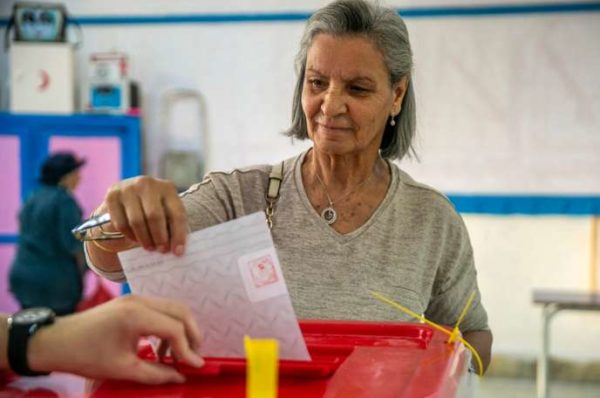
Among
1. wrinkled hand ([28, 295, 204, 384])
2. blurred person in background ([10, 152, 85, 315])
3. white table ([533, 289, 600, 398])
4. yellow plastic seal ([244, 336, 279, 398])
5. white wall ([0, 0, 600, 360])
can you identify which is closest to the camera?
yellow plastic seal ([244, 336, 279, 398])

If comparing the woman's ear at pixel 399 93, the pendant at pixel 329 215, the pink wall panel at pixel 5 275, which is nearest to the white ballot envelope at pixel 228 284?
the pendant at pixel 329 215

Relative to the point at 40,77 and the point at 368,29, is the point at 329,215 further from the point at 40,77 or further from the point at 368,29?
the point at 40,77

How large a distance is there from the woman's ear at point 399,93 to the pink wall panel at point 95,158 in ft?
10.5

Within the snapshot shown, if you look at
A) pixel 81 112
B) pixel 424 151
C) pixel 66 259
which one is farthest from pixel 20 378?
pixel 81 112

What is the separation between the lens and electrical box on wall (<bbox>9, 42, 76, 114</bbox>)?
4438 millimetres

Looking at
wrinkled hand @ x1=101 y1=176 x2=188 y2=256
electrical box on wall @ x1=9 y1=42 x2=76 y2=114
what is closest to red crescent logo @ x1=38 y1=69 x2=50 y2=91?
electrical box on wall @ x1=9 y1=42 x2=76 y2=114

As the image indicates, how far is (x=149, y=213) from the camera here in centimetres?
79

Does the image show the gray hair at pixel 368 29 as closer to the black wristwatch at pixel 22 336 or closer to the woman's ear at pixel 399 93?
the woman's ear at pixel 399 93

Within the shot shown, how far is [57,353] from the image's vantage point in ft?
2.06

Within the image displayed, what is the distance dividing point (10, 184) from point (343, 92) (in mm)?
3698

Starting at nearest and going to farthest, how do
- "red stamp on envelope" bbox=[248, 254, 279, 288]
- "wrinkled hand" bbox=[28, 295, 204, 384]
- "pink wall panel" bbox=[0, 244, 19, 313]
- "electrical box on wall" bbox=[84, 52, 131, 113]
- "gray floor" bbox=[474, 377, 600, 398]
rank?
1. "wrinkled hand" bbox=[28, 295, 204, 384]
2. "red stamp on envelope" bbox=[248, 254, 279, 288]
3. "gray floor" bbox=[474, 377, 600, 398]
4. "electrical box on wall" bbox=[84, 52, 131, 113]
5. "pink wall panel" bbox=[0, 244, 19, 313]

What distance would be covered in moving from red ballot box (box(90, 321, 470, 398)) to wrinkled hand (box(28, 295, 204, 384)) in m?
0.04

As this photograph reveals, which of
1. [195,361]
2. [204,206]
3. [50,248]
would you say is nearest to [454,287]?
[204,206]

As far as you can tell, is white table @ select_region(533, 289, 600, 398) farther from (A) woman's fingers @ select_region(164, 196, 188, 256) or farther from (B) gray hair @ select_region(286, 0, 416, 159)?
(A) woman's fingers @ select_region(164, 196, 188, 256)
